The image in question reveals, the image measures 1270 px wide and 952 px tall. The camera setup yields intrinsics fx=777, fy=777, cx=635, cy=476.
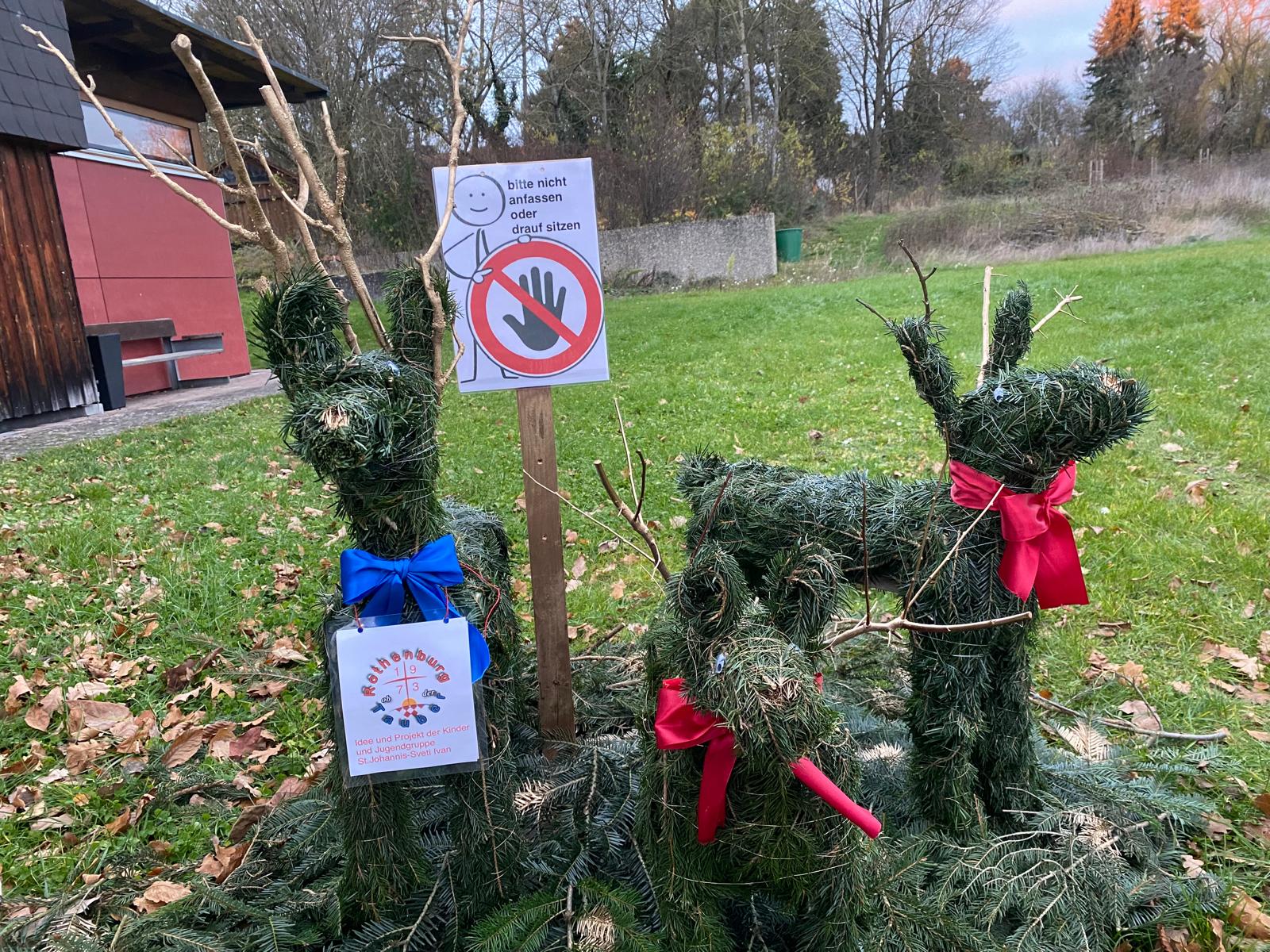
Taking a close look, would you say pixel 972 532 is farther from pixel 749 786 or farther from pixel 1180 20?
pixel 1180 20

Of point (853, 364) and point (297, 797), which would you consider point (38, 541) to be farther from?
point (853, 364)

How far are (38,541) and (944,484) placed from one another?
4691mm

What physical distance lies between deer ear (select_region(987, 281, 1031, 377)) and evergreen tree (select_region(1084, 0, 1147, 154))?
1192 inches

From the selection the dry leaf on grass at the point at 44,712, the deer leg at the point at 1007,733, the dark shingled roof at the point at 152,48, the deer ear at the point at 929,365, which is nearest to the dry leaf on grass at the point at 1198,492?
the deer leg at the point at 1007,733

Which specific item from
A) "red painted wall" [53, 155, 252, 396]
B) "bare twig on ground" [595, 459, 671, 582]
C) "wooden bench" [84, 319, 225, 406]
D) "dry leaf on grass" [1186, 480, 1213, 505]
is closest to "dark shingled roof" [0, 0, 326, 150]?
"red painted wall" [53, 155, 252, 396]

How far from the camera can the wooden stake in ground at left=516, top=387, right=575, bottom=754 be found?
8.29 ft

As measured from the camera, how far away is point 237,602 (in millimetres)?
3893

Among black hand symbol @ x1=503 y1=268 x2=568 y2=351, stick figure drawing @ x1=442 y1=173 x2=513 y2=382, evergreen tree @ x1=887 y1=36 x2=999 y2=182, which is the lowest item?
black hand symbol @ x1=503 y1=268 x2=568 y2=351

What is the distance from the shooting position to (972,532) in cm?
191

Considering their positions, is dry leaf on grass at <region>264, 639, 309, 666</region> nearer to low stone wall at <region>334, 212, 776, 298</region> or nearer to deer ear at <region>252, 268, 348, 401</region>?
deer ear at <region>252, 268, 348, 401</region>

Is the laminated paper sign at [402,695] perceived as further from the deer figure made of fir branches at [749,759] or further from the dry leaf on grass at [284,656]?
the dry leaf on grass at [284,656]

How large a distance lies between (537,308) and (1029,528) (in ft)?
4.90

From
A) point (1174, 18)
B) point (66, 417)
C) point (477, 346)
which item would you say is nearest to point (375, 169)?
point (66, 417)

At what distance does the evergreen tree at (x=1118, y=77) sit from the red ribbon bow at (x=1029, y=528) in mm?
30544
